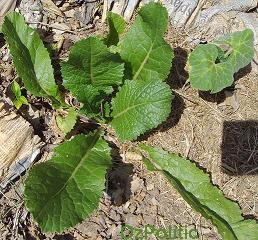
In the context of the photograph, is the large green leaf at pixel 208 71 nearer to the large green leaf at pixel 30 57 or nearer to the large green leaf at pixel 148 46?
the large green leaf at pixel 148 46

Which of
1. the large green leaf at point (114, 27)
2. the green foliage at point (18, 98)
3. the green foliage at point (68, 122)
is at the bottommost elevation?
the green foliage at point (68, 122)

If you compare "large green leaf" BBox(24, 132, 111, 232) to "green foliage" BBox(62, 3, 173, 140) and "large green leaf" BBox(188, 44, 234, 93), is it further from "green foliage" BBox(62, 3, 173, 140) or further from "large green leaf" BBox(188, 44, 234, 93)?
"large green leaf" BBox(188, 44, 234, 93)

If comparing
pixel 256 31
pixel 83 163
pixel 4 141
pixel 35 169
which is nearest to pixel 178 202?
pixel 83 163

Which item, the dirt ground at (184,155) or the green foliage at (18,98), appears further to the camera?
the green foliage at (18,98)

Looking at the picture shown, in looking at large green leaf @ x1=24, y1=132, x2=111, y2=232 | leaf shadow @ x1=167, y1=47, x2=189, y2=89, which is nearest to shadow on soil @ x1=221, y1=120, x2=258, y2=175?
leaf shadow @ x1=167, y1=47, x2=189, y2=89

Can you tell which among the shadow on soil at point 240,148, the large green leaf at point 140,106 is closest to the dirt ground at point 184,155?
the shadow on soil at point 240,148

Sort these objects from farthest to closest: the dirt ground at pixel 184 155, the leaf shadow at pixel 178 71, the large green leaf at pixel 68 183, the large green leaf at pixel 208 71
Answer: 1. the leaf shadow at pixel 178 71
2. the large green leaf at pixel 208 71
3. the dirt ground at pixel 184 155
4. the large green leaf at pixel 68 183

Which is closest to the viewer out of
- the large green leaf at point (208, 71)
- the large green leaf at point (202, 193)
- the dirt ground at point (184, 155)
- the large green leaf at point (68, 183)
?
the large green leaf at point (68, 183)

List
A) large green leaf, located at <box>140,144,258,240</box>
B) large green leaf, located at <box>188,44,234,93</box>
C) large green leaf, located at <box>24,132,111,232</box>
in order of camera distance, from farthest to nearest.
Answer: large green leaf, located at <box>188,44,234,93</box> → large green leaf, located at <box>140,144,258,240</box> → large green leaf, located at <box>24,132,111,232</box>
